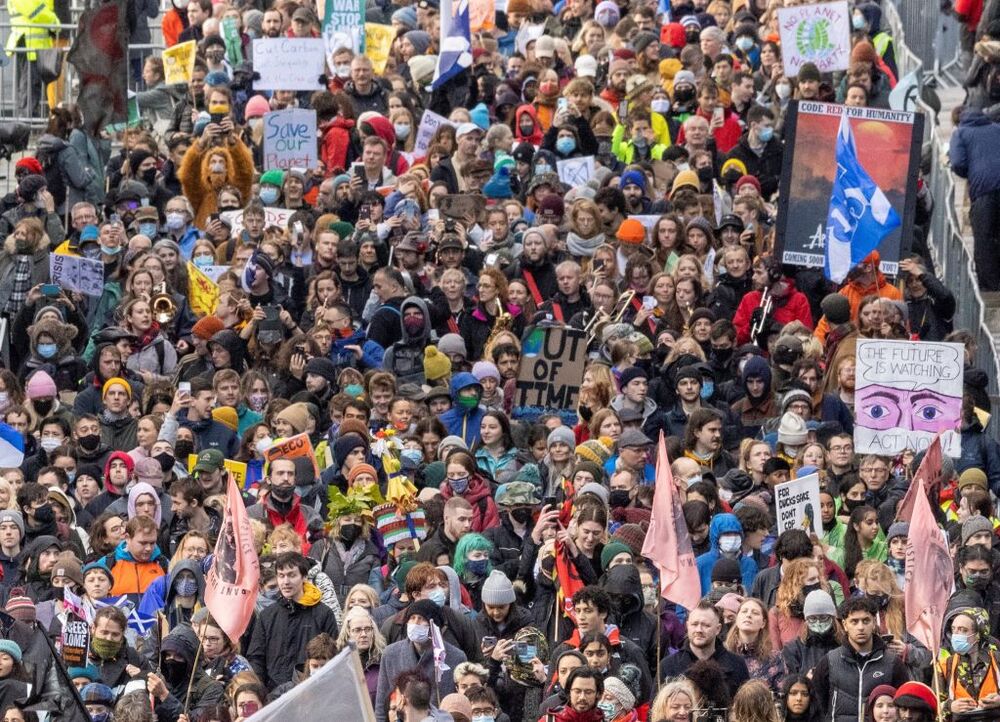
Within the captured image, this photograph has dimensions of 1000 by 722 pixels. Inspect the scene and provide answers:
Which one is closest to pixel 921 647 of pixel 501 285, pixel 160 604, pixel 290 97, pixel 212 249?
pixel 160 604

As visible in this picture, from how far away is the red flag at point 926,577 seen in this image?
17.1 meters

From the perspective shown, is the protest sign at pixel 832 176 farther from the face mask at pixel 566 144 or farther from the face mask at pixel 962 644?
the face mask at pixel 962 644

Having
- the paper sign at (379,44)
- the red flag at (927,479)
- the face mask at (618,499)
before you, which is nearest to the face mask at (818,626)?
the red flag at (927,479)

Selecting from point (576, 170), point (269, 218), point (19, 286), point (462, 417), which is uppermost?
point (576, 170)

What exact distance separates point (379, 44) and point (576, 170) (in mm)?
4567

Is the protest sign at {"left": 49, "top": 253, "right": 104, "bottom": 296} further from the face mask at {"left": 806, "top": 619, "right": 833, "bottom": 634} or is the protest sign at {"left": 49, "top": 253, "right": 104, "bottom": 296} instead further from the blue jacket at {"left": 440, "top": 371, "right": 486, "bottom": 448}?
the face mask at {"left": 806, "top": 619, "right": 833, "bottom": 634}

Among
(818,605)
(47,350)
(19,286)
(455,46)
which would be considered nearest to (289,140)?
(455,46)

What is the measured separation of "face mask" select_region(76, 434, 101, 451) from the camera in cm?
2120

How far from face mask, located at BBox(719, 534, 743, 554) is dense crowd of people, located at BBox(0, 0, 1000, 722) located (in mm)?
20

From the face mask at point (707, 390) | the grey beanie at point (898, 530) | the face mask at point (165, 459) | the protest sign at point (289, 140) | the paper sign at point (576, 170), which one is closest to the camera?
the grey beanie at point (898, 530)

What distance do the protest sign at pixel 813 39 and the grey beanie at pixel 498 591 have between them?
1024 centimetres

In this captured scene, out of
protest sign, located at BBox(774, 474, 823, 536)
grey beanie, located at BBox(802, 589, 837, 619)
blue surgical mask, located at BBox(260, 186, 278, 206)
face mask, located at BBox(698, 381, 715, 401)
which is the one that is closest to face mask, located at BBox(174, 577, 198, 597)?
protest sign, located at BBox(774, 474, 823, 536)

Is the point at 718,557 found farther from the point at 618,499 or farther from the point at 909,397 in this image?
the point at 909,397

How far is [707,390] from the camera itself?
21531 millimetres
